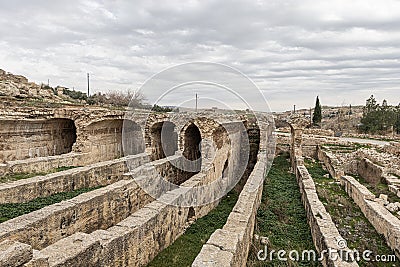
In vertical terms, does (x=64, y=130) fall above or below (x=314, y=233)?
above

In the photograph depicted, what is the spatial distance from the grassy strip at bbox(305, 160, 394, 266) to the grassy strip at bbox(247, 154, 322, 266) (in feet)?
2.80

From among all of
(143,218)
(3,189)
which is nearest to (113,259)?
(143,218)

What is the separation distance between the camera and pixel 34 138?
15711 mm

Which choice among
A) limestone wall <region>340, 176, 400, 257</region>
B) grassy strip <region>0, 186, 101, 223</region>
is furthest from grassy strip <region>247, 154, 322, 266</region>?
grassy strip <region>0, 186, 101, 223</region>

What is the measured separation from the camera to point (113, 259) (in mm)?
5641

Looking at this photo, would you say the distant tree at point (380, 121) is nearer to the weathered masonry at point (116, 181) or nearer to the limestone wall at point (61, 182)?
the weathered masonry at point (116, 181)

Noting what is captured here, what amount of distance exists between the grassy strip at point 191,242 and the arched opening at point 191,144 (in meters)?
5.31

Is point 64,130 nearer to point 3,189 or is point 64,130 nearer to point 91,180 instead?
point 91,180

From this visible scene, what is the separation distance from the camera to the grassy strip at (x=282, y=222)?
24.9ft

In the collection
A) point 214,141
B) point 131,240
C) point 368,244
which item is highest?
point 214,141

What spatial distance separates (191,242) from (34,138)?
1092 centimetres

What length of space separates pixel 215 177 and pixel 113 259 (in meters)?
7.16

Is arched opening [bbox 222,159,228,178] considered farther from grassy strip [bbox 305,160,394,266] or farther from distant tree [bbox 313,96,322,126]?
distant tree [bbox 313,96,322,126]

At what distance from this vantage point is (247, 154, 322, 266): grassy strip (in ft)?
24.9
